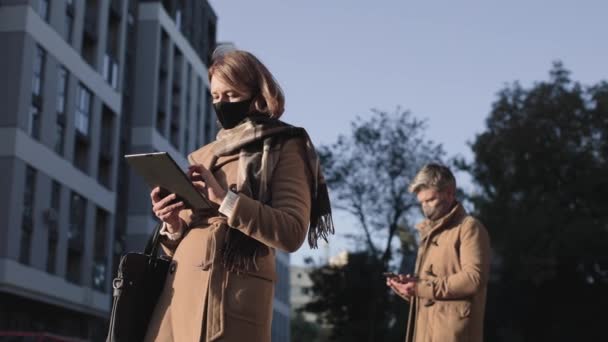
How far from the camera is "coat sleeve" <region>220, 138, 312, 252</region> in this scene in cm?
327

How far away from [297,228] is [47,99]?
3428cm

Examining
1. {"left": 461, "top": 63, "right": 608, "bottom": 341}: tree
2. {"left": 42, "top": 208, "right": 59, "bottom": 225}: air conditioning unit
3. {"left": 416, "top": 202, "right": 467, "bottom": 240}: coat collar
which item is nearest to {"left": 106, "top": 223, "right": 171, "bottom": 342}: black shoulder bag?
{"left": 416, "top": 202, "right": 467, "bottom": 240}: coat collar

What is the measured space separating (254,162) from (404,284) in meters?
3.48

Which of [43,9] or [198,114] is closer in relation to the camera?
[43,9]

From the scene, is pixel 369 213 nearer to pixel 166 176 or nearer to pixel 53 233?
pixel 53 233

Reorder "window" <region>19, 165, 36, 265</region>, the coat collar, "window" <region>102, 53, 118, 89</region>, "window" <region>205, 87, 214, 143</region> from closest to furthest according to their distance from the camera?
the coat collar < "window" <region>19, 165, 36, 265</region> < "window" <region>102, 53, 118, 89</region> < "window" <region>205, 87, 214, 143</region>

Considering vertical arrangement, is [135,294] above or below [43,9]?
below

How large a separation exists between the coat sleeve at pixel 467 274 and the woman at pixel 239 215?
3018 mm

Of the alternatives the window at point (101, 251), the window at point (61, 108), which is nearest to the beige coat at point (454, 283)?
the window at point (61, 108)

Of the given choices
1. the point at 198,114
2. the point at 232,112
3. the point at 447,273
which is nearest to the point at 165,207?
the point at 232,112

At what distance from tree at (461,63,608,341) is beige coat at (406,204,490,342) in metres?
35.1

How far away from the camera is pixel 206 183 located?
3.36 metres

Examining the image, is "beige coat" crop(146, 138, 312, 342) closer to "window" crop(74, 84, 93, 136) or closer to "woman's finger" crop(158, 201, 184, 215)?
"woman's finger" crop(158, 201, 184, 215)

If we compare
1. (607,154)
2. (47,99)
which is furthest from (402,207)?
(47,99)
